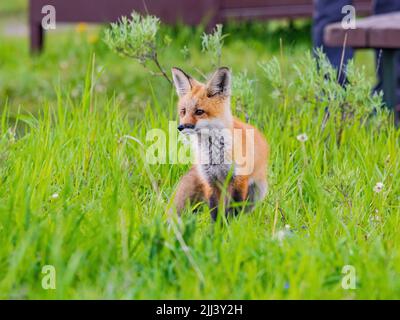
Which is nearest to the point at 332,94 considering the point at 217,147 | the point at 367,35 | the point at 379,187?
the point at 379,187

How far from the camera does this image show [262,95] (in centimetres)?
793

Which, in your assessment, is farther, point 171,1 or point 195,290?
point 171,1

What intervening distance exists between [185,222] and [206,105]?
1.55 ft

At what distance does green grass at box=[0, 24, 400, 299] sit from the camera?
2.98 meters

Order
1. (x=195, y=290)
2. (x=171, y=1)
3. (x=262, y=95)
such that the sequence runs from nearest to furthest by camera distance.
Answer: (x=195, y=290), (x=262, y=95), (x=171, y=1)

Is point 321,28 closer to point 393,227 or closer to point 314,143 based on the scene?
point 314,143

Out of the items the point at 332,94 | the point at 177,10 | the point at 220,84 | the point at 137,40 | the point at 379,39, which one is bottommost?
the point at 220,84

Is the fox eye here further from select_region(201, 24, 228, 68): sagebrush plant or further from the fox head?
select_region(201, 24, 228, 68): sagebrush plant

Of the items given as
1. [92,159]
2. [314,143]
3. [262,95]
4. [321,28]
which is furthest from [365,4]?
[92,159]

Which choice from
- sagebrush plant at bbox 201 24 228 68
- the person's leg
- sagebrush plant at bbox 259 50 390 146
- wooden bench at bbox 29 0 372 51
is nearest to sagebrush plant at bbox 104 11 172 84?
sagebrush plant at bbox 201 24 228 68

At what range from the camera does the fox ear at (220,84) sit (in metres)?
3.36

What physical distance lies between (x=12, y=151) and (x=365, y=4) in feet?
25.1

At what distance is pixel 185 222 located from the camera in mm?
3332

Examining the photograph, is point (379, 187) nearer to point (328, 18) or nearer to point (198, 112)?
point (198, 112)
